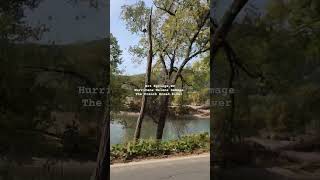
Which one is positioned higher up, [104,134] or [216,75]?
[216,75]

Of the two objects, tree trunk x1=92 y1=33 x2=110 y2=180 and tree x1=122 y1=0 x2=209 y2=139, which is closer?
tree trunk x1=92 y1=33 x2=110 y2=180

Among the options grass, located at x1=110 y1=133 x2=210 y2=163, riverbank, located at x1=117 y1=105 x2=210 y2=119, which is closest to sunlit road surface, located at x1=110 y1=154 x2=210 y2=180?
grass, located at x1=110 y1=133 x2=210 y2=163

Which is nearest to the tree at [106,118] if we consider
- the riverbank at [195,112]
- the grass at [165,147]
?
the grass at [165,147]

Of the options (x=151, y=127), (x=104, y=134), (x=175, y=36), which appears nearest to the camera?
(x=104, y=134)

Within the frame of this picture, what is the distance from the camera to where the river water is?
14.4 ft

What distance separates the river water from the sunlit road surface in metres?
0.24

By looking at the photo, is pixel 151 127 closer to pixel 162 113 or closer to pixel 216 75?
pixel 162 113

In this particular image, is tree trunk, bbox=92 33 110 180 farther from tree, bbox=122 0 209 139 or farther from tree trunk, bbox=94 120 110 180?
tree, bbox=122 0 209 139

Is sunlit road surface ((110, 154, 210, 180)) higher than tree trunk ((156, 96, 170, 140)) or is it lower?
lower

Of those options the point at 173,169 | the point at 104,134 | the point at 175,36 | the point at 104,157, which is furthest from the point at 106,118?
the point at 175,36

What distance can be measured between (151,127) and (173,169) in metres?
Result: 0.46

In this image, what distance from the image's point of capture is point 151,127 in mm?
4461

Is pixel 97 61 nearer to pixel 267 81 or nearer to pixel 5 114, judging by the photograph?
pixel 5 114

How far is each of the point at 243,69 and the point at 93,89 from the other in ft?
4.73
